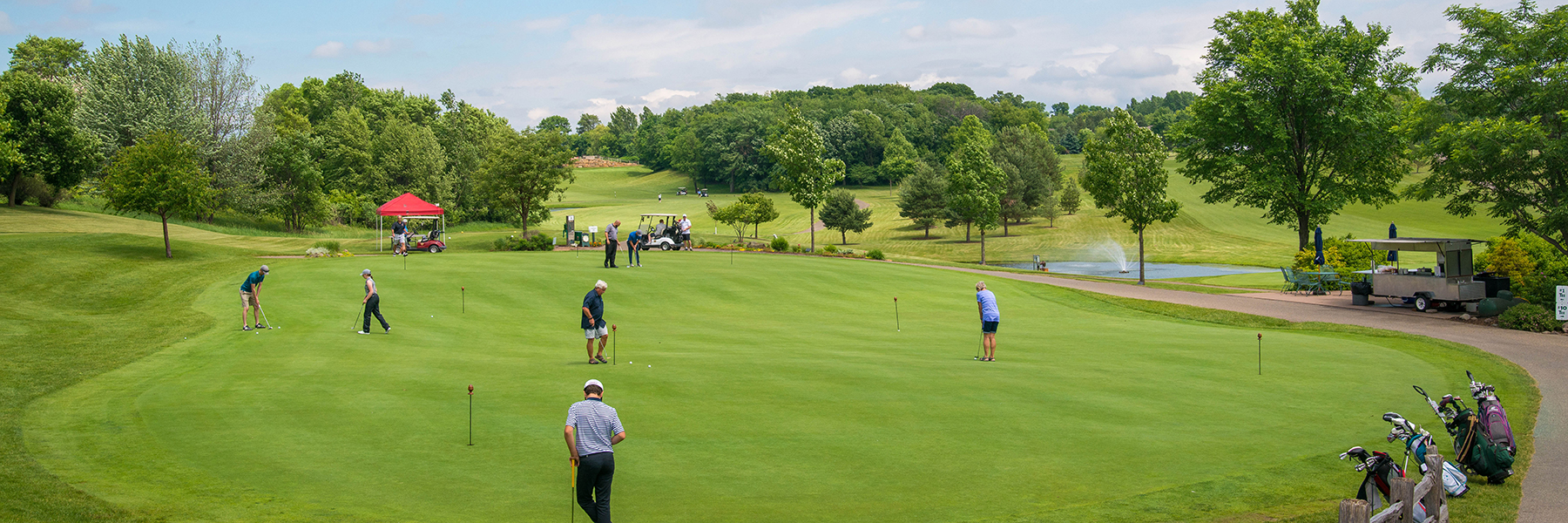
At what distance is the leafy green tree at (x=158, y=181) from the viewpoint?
36594mm

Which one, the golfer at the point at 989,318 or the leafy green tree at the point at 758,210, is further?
the leafy green tree at the point at 758,210

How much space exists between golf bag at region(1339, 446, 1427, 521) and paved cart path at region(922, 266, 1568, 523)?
191cm

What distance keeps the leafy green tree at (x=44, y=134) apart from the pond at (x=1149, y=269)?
59916mm

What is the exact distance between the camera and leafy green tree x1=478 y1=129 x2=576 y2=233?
185 ft

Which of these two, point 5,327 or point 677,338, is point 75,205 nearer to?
point 5,327

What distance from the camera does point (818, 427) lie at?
12.6 metres

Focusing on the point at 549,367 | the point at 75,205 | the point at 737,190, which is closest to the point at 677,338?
the point at 549,367

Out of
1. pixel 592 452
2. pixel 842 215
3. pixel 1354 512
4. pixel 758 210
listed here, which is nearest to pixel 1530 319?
pixel 1354 512

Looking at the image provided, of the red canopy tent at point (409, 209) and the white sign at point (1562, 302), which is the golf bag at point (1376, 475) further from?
the red canopy tent at point (409, 209)

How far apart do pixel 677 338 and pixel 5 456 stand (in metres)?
13.5

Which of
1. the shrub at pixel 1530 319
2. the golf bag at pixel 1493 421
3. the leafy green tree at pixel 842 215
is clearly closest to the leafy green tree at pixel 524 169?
the leafy green tree at pixel 842 215

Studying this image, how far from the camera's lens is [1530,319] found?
84.2 ft

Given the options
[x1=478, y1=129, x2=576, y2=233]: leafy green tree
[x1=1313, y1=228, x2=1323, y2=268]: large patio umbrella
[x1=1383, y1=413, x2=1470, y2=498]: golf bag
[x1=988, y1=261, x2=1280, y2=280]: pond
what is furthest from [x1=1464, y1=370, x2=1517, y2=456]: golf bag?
[x1=478, y1=129, x2=576, y2=233]: leafy green tree

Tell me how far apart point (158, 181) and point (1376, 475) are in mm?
43794
